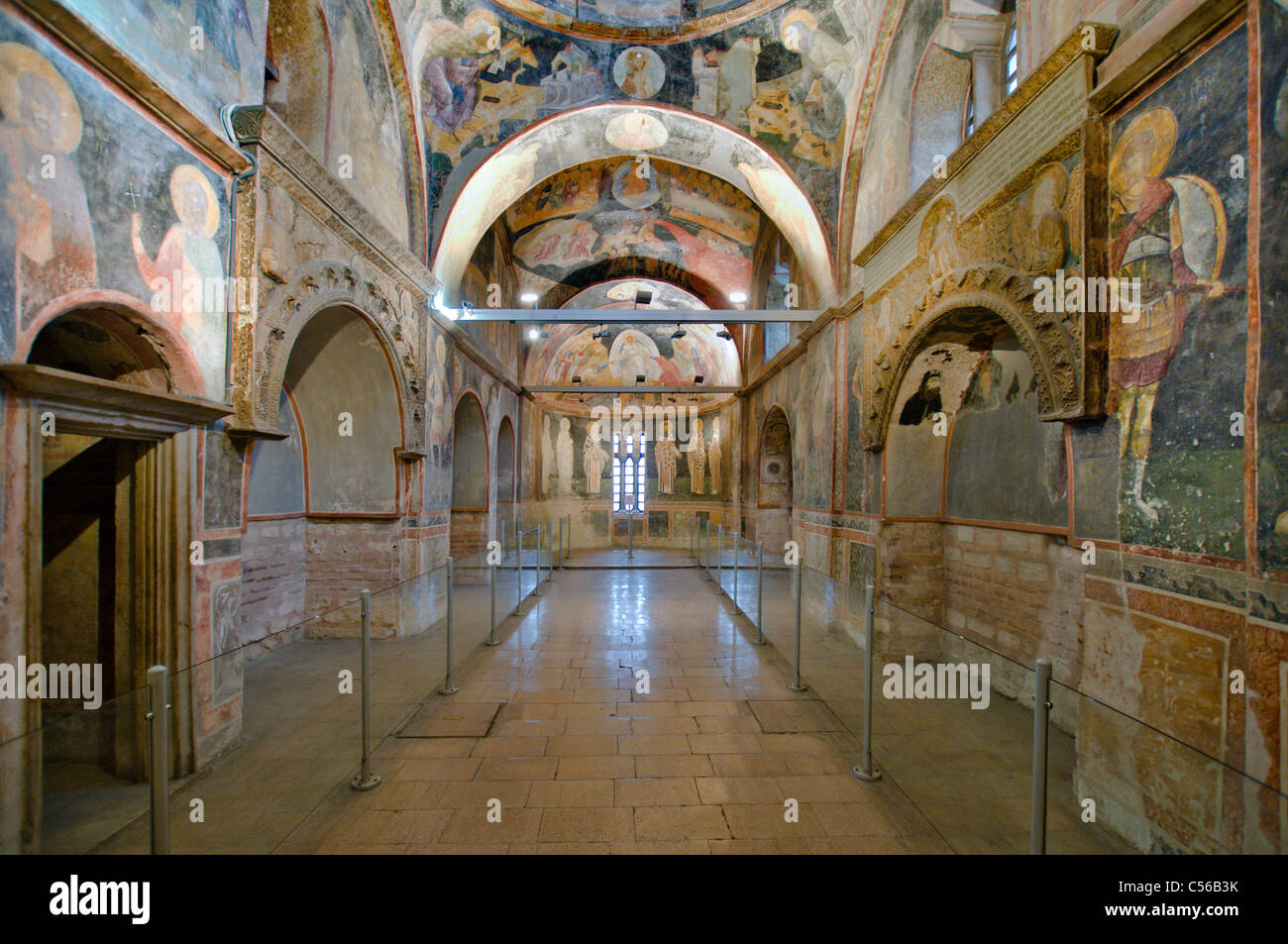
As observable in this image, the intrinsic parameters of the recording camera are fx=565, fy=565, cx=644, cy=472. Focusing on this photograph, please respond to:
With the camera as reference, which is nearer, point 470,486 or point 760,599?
point 760,599

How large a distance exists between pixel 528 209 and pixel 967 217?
10553 millimetres

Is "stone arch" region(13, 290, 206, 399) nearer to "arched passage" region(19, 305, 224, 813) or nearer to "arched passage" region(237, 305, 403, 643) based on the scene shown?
"arched passage" region(19, 305, 224, 813)

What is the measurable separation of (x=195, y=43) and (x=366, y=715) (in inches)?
210

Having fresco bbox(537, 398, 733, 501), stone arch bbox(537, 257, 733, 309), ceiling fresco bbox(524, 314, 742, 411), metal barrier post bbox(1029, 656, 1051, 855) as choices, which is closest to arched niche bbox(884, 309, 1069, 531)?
metal barrier post bbox(1029, 656, 1051, 855)

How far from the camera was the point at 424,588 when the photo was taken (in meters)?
6.14

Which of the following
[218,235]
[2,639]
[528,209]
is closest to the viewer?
[2,639]

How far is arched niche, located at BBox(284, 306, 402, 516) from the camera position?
7961 mm

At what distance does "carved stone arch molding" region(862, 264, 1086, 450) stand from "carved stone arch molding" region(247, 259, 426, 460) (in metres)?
6.34

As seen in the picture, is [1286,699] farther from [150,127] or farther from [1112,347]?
[150,127]

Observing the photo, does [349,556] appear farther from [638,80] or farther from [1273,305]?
[1273,305]

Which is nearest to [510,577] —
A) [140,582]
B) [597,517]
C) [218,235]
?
[140,582]

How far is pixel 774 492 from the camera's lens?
15.9 m
